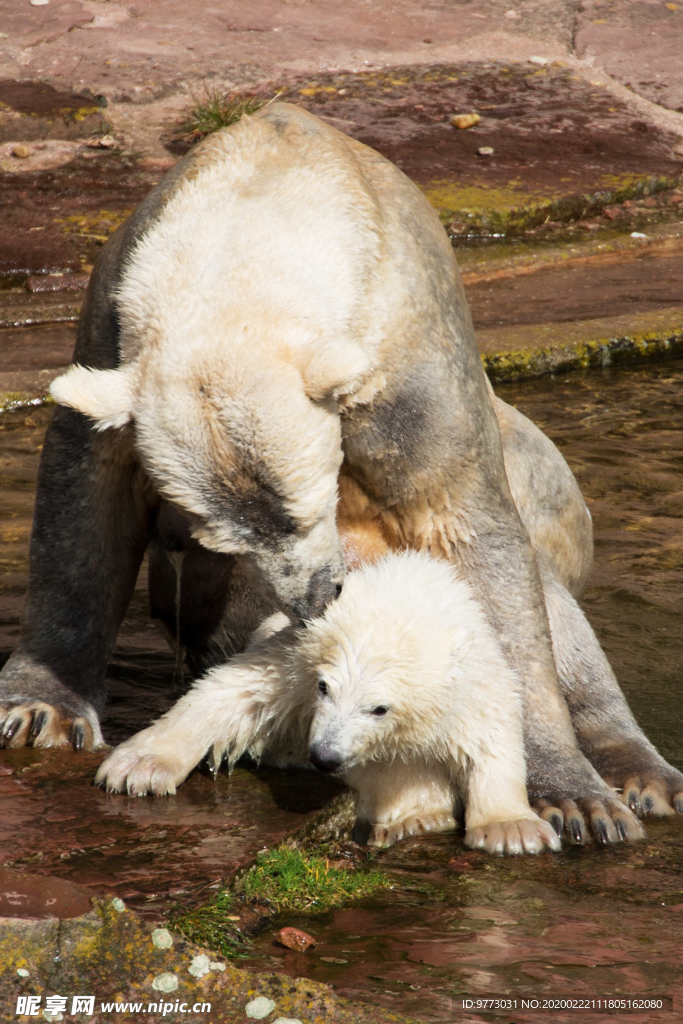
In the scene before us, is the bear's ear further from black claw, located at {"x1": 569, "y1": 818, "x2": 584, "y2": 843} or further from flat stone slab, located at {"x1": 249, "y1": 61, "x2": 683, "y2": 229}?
flat stone slab, located at {"x1": 249, "y1": 61, "x2": 683, "y2": 229}

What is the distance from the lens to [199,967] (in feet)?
6.88

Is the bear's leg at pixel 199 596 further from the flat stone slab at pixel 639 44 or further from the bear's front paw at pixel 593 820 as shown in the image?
the flat stone slab at pixel 639 44

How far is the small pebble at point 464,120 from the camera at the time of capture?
10.7 meters

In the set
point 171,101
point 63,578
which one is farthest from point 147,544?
point 171,101

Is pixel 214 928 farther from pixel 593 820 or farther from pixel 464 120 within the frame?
pixel 464 120

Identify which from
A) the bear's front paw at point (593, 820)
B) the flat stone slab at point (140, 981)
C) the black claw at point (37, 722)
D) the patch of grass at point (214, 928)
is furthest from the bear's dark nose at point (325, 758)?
the black claw at point (37, 722)

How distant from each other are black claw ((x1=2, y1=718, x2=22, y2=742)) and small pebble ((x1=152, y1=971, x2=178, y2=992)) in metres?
1.37

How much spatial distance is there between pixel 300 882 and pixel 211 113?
8.02 metres

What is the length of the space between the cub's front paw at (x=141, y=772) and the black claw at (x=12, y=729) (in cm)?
39

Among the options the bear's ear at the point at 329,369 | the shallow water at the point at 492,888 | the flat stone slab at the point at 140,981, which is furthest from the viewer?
the bear's ear at the point at 329,369

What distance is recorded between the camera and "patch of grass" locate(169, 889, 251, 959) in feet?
7.72

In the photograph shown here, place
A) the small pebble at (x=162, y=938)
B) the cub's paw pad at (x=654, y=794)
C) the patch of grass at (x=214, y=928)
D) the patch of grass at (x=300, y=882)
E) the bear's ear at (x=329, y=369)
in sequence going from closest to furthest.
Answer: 1. the small pebble at (x=162, y=938)
2. the patch of grass at (x=214, y=928)
3. the patch of grass at (x=300, y=882)
4. the bear's ear at (x=329, y=369)
5. the cub's paw pad at (x=654, y=794)

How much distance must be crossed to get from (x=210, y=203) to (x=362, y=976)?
1744 millimetres

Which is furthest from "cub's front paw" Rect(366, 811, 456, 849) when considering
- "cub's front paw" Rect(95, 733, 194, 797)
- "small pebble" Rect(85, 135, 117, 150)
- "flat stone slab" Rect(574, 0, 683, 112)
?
"flat stone slab" Rect(574, 0, 683, 112)
